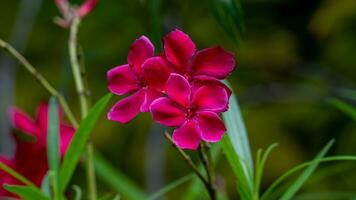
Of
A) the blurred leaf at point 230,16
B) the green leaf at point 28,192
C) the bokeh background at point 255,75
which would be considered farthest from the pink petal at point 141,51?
the bokeh background at point 255,75

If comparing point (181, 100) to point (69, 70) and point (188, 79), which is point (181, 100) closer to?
point (188, 79)

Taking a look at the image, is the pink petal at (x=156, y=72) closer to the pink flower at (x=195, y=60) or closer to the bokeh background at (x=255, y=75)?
the pink flower at (x=195, y=60)

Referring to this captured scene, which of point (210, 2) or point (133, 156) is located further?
point (133, 156)

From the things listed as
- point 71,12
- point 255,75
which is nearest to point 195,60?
point 71,12

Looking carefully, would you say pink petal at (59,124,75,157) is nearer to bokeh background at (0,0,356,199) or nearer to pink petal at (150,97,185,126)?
pink petal at (150,97,185,126)

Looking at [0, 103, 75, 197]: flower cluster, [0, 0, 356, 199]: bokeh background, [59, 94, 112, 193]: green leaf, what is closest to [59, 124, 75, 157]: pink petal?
[0, 103, 75, 197]: flower cluster

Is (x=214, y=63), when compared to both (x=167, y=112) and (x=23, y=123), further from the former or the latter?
(x=23, y=123)

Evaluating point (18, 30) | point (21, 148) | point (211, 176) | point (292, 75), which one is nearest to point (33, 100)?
point (18, 30)
